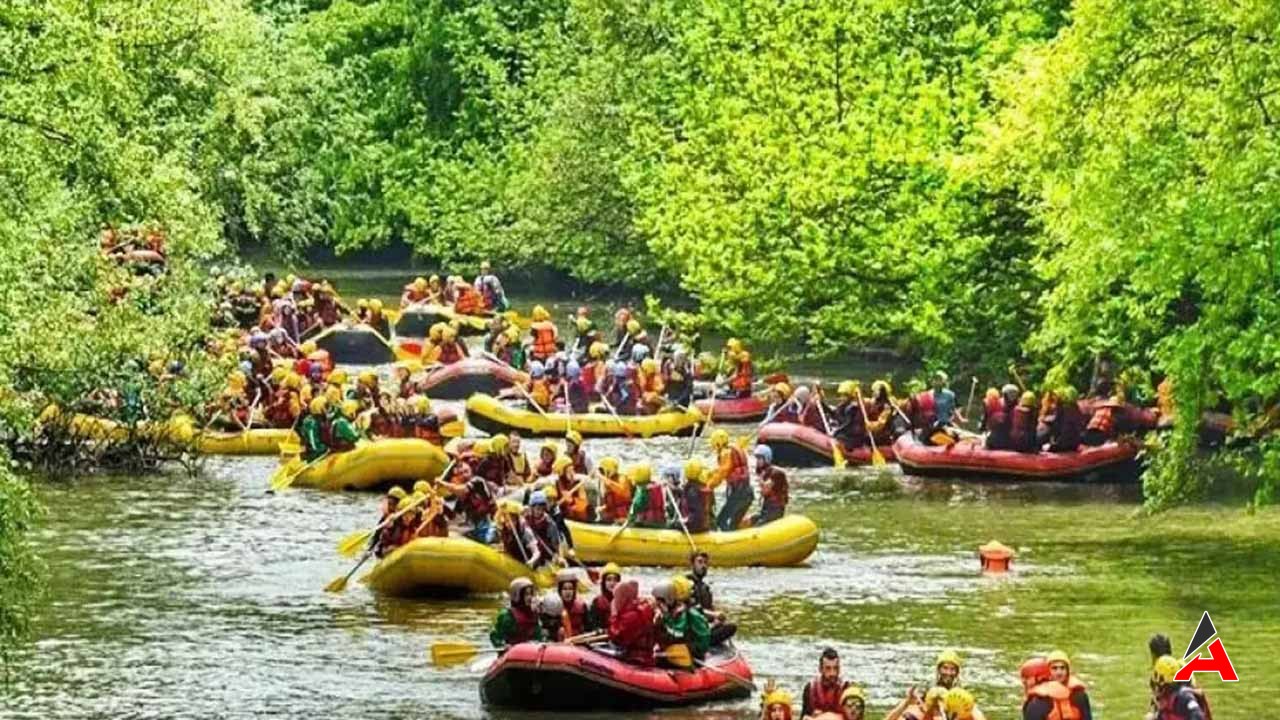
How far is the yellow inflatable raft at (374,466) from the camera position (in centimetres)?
4206

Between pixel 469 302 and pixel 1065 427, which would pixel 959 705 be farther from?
pixel 469 302

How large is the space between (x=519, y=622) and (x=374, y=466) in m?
14.2

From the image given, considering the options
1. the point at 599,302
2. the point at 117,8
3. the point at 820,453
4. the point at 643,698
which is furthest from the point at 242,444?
the point at 599,302

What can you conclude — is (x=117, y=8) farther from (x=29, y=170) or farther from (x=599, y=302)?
(x=599, y=302)

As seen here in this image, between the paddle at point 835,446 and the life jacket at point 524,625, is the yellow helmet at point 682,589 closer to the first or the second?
the life jacket at point 524,625

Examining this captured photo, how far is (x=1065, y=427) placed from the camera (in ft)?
140

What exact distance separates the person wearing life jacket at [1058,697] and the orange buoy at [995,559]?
10.3 meters

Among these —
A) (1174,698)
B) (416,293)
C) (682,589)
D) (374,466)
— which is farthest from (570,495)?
(416,293)

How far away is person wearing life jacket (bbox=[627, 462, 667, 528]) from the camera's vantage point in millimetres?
35312

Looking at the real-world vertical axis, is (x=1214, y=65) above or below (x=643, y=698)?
above

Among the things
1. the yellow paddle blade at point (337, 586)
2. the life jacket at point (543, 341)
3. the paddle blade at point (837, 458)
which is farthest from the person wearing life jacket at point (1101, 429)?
the life jacket at point (543, 341)

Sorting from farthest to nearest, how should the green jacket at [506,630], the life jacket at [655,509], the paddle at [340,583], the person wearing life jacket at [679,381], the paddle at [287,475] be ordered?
the person wearing life jacket at [679,381]
the paddle at [287,475]
the life jacket at [655,509]
the paddle at [340,583]
the green jacket at [506,630]

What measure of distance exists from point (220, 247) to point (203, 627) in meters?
14.1

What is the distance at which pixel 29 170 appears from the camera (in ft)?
72.8
